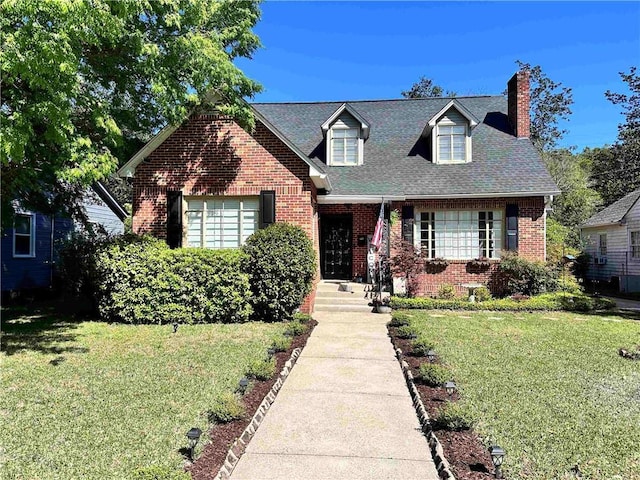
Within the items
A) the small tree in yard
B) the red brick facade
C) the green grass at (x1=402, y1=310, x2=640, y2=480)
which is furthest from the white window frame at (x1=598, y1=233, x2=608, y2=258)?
the red brick facade

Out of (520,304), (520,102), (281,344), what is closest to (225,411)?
(281,344)

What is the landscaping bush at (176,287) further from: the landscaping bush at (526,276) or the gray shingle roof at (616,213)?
the gray shingle roof at (616,213)

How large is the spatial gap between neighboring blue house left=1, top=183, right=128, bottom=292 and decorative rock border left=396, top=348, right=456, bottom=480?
11890mm

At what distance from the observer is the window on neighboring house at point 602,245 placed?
20797mm

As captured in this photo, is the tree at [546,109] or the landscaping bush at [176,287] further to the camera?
the tree at [546,109]

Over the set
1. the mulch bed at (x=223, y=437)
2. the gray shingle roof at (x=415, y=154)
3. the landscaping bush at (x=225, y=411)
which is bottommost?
the mulch bed at (x=223, y=437)

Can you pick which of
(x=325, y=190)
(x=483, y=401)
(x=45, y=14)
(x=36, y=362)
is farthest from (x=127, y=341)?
(x=325, y=190)

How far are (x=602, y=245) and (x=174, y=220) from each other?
65.0ft

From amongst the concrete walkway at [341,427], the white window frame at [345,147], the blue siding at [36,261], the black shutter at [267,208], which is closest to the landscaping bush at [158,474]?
the concrete walkway at [341,427]

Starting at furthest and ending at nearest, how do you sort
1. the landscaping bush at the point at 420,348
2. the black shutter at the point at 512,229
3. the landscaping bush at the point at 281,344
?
the black shutter at the point at 512,229
the landscaping bush at the point at 281,344
the landscaping bush at the point at 420,348

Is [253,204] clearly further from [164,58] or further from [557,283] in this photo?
[557,283]

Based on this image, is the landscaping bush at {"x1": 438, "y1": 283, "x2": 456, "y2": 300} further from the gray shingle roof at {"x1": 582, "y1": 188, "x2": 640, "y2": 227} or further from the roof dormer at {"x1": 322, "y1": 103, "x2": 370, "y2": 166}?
the gray shingle roof at {"x1": 582, "y1": 188, "x2": 640, "y2": 227}

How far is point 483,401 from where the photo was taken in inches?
196

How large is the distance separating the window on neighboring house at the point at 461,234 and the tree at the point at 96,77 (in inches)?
273
